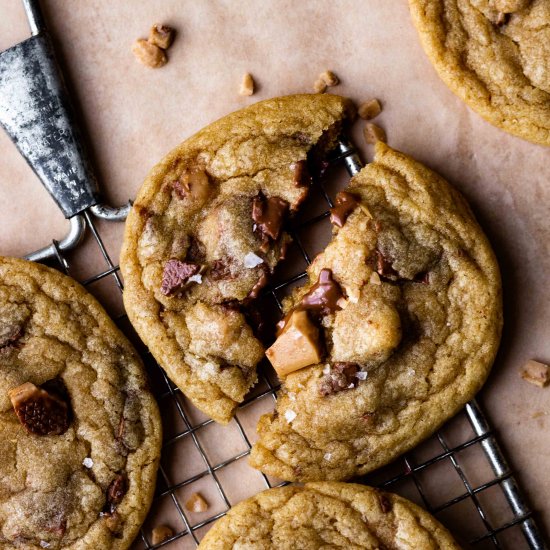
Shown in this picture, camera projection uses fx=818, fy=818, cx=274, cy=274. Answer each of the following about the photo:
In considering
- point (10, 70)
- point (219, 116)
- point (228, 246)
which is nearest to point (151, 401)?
point (228, 246)

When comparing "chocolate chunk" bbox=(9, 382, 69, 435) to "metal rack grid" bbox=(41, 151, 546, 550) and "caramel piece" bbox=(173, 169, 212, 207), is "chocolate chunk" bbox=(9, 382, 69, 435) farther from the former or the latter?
"caramel piece" bbox=(173, 169, 212, 207)

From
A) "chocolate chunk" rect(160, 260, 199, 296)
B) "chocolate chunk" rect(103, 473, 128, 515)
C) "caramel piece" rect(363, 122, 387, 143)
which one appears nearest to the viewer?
"chocolate chunk" rect(160, 260, 199, 296)

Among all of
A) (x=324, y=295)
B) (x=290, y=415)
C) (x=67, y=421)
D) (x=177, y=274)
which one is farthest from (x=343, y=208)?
(x=67, y=421)

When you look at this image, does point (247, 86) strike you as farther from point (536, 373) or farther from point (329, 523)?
point (329, 523)

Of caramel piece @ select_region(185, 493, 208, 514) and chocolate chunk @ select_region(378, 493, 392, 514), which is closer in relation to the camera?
chocolate chunk @ select_region(378, 493, 392, 514)

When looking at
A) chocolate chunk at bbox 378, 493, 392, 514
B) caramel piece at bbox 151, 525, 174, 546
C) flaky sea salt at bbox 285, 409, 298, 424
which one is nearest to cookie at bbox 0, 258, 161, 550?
caramel piece at bbox 151, 525, 174, 546

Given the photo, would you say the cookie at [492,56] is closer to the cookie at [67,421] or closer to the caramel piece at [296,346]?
the caramel piece at [296,346]

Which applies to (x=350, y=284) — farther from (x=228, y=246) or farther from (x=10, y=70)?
(x=10, y=70)
